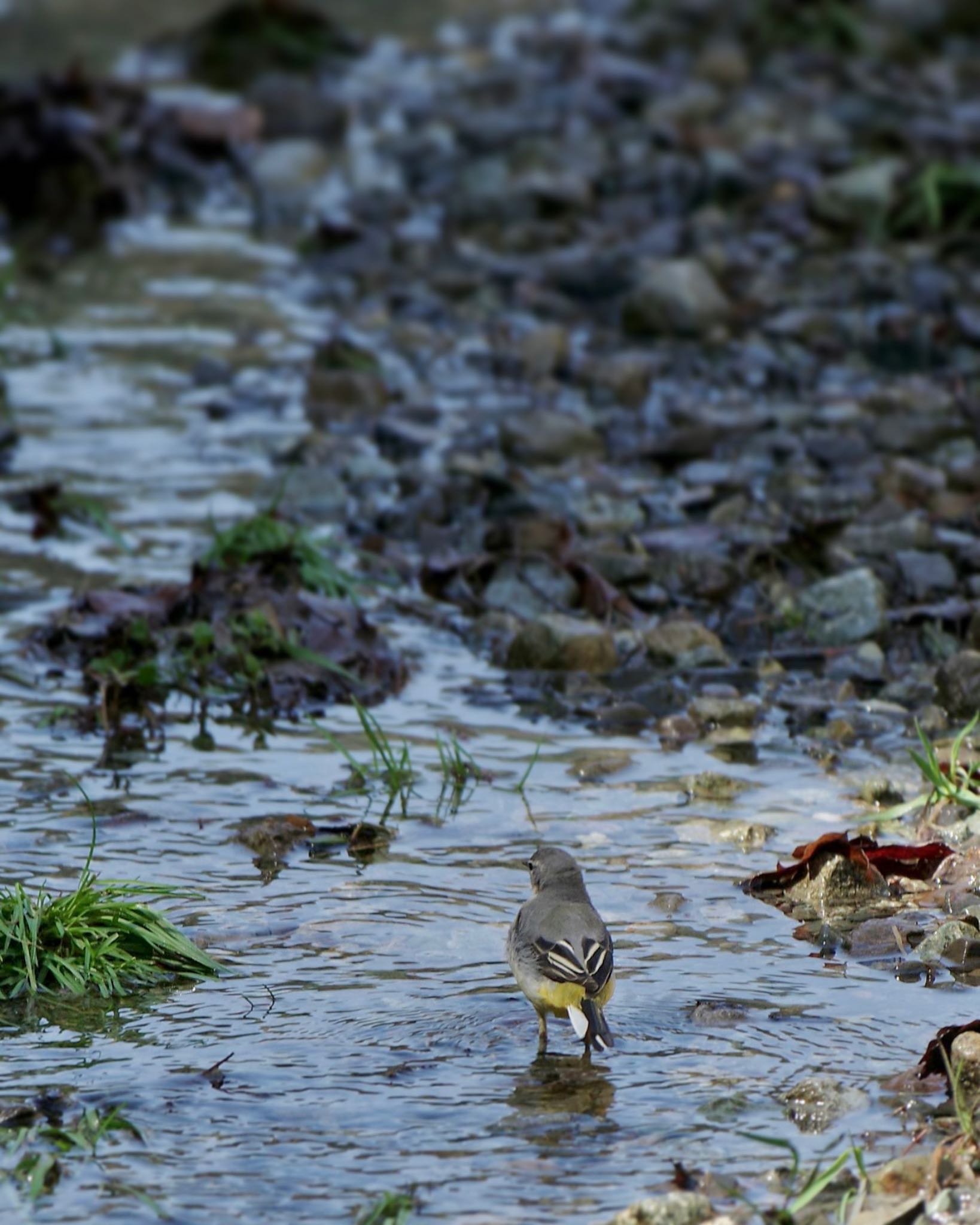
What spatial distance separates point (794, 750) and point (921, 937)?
55.0 inches

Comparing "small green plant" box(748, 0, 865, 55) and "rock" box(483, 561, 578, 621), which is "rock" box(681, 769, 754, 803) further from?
"small green plant" box(748, 0, 865, 55)

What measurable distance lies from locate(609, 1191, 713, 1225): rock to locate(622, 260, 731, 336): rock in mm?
7948

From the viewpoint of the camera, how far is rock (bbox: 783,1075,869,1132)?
14.3 ft

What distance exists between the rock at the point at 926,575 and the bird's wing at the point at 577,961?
3412 mm

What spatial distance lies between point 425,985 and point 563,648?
237 cm

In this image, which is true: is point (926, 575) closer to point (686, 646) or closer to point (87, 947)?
point (686, 646)

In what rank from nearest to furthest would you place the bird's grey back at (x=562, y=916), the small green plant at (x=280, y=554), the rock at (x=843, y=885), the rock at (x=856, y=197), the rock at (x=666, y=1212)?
the rock at (x=666, y=1212), the bird's grey back at (x=562, y=916), the rock at (x=843, y=885), the small green plant at (x=280, y=554), the rock at (x=856, y=197)

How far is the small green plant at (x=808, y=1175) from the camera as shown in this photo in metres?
3.91

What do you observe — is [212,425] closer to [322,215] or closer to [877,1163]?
[322,215]

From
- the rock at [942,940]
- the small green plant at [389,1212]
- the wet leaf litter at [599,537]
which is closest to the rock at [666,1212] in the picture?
the wet leaf litter at [599,537]

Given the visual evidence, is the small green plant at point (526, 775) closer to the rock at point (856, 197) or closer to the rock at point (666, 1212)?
the rock at point (666, 1212)

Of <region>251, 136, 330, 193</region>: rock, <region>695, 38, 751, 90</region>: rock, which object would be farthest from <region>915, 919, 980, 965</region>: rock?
<region>695, 38, 751, 90</region>: rock

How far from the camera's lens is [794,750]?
6.68m

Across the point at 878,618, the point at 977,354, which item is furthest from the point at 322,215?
the point at 878,618
